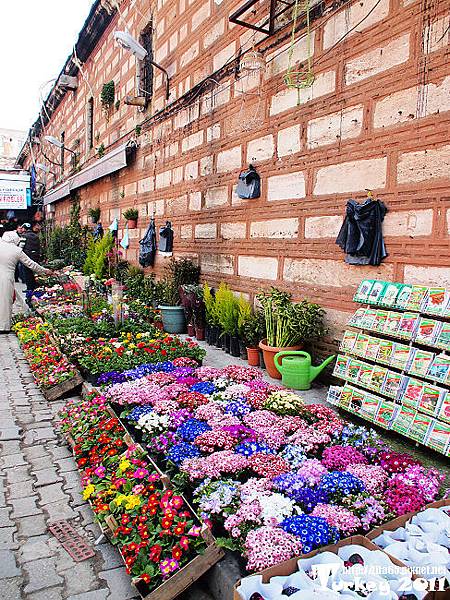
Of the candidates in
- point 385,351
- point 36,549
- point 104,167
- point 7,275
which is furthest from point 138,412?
point 104,167

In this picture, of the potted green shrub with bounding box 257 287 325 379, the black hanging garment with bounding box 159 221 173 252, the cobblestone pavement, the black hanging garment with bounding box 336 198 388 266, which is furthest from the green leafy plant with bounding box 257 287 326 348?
the black hanging garment with bounding box 159 221 173 252

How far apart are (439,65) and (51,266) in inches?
564

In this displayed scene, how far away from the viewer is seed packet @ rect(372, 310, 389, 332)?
4.35m

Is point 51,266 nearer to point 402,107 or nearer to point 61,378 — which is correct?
point 61,378

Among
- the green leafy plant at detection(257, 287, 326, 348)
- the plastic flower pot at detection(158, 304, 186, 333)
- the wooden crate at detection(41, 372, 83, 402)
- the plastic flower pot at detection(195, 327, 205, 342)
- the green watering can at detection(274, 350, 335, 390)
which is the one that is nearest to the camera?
the green watering can at detection(274, 350, 335, 390)

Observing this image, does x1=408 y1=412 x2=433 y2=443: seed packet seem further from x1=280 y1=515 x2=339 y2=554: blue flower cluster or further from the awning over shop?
the awning over shop

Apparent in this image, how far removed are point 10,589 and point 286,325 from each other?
3.80 metres

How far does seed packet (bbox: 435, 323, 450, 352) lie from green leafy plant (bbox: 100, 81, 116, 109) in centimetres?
1266

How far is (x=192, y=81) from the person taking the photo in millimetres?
8969

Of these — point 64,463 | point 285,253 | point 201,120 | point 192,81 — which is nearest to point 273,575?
point 64,463

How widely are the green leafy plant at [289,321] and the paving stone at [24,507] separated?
3.16m

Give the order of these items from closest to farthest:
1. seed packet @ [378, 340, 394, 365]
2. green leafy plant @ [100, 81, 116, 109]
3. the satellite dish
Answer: seed packet @ [378, 340, 394, 365], the satellite dish, green leafy plant @ [100, 81, 116, 109]

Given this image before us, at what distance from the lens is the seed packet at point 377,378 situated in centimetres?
420

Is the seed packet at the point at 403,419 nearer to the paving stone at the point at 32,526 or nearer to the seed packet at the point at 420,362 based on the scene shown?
the seed packet at the point at 420,362
